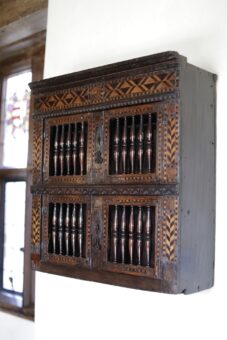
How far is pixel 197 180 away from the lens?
169 centimetres

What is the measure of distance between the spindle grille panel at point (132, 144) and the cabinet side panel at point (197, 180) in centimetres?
13

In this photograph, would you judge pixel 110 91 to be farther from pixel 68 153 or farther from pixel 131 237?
pixel 131 237

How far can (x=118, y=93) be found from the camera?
1779 mm

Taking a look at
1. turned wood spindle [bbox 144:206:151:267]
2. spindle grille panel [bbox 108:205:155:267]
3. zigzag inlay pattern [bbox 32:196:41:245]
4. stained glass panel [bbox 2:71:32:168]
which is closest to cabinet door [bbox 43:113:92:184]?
zigzag inlay pattern [bbox 32:196:41:245]

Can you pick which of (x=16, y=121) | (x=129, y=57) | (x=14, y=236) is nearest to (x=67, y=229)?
(x=129, y=57)

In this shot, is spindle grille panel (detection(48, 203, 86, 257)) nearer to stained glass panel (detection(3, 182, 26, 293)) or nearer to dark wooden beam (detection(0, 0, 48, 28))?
stained glass panel (detection(3, 182, 26, 293))

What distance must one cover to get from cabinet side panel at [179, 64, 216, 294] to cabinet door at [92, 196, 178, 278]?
0.18 feet

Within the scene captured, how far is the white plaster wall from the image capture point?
1771 millimetres

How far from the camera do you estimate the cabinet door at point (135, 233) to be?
1616mm

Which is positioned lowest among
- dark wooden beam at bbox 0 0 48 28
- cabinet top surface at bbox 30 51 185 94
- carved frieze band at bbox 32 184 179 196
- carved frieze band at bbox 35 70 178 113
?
carved frieze band at bbox 32 184 179 196

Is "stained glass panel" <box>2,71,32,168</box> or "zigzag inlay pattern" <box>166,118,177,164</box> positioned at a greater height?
"stained glass panel" <box>2,71,32,168</box>

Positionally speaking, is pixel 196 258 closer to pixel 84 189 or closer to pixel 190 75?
pixel 84 189

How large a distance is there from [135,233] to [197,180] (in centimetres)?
29

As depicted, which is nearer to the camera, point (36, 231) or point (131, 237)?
point (131, 237)
